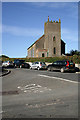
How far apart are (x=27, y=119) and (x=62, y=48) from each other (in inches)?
2443

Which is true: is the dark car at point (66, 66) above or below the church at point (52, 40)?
below

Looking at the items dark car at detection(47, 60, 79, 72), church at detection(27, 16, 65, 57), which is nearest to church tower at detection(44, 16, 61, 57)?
church at detection(27, 16, 65, 57)

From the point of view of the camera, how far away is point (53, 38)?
204ft

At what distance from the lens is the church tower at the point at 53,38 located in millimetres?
61219

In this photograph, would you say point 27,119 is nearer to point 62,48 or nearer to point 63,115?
point 63,115

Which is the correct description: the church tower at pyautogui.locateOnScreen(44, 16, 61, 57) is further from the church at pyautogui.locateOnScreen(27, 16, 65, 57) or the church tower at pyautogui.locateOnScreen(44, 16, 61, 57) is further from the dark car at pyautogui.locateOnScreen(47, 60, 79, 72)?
the dark car at pyautogui.locateOnScreen(47, 60, 79, 72)

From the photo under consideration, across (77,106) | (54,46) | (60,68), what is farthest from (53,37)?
(77,106)

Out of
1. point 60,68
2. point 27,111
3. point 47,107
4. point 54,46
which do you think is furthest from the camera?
point 54,46

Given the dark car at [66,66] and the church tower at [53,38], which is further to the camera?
the church tower at [53,38]

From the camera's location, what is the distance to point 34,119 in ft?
17.8

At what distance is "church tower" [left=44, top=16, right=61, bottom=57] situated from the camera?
61219 millimetres

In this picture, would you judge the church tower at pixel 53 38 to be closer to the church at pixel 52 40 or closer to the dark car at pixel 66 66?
the church at pixel 52 40

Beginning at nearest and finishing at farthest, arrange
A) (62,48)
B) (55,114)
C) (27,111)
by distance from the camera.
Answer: (55,114)
(27,111)
(62,48)

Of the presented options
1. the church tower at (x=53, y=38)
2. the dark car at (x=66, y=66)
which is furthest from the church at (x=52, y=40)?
the dark car at (x=66, y=66)
